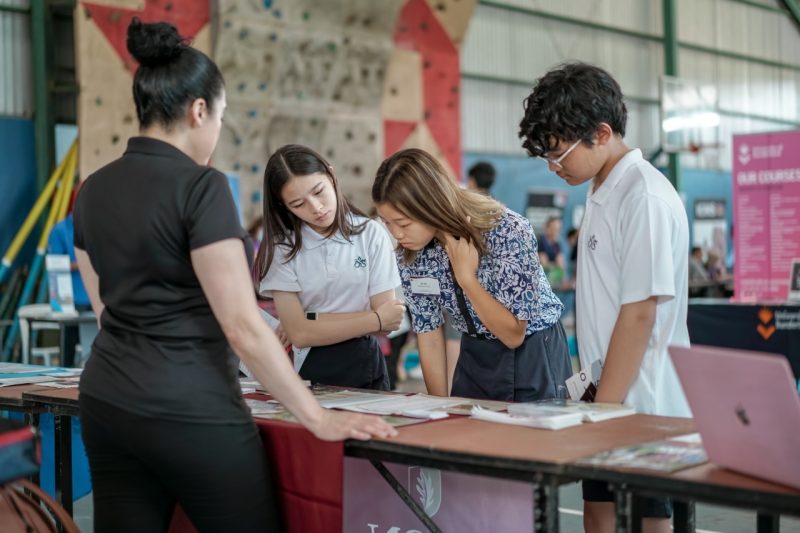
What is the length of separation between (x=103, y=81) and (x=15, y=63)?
1.14 metres

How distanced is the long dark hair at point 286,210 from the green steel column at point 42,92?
536 centimetres

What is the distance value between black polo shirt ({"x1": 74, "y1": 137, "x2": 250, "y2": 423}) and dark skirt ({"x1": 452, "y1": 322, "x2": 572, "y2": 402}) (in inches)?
31.6

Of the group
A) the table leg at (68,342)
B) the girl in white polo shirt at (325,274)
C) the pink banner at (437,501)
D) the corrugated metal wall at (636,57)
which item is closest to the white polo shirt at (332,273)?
the girl in white polo shirt at (325,274)

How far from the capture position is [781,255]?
603 cm

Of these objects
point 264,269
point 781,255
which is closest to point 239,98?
point 781,255

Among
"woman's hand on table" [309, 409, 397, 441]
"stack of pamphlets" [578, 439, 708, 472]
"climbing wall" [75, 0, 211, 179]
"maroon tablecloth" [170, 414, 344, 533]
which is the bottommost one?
"maroon tablecloth" [170, 414, 344, 533]

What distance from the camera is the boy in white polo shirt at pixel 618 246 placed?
188 centimetres

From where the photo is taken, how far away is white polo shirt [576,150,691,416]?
1.87 m

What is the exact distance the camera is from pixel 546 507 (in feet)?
5.10

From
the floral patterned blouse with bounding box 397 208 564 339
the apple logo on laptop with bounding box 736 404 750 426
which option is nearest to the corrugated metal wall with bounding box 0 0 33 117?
the floral patterned blouse with bounding box 397 208 564 339

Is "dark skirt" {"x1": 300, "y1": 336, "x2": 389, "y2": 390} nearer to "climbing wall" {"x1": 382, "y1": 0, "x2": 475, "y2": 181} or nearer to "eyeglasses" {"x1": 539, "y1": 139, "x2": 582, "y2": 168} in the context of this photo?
"eyeglasses" {"x1": 539, "y1": 139, "x2": 582, "y2": 168}

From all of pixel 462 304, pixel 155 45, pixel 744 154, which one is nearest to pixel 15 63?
pixel 744 154

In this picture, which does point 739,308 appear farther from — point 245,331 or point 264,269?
point 245,331

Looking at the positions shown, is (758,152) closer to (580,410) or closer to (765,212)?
(765,212)
